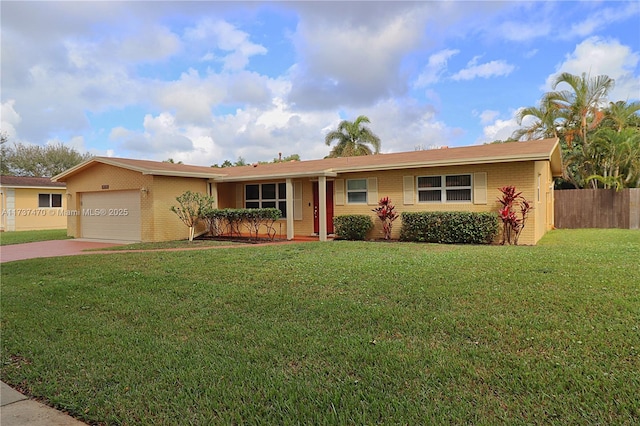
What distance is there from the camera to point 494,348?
3859 mm

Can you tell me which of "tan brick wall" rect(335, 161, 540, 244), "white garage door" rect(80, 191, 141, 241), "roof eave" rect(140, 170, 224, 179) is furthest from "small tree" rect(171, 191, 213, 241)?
"tan brick wall" rect(335, 161, 540, 244)

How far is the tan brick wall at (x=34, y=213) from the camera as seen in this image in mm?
25516

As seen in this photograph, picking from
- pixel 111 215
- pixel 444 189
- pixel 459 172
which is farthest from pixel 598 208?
pixel 111 215

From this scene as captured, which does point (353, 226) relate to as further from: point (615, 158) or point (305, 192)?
point (615, 158)

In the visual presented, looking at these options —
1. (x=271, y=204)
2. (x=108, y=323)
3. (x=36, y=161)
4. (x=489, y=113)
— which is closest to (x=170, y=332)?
(x=108, y=323)

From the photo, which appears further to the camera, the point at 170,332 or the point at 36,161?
the point at 36,161

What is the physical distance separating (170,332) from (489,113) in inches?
944

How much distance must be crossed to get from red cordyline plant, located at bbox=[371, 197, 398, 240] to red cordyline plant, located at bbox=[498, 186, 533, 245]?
3489 mm

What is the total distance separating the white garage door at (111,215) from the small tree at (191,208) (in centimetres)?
→ 175

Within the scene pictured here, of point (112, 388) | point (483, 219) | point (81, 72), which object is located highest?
point (81, 72)

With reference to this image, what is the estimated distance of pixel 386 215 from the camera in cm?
1423

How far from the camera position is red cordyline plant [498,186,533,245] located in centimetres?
1217

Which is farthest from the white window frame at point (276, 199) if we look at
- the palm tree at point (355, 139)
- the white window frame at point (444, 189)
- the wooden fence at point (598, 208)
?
the palm tree at point (355, 139)

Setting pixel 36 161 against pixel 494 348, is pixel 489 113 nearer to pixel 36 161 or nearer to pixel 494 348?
pixel 494 348
